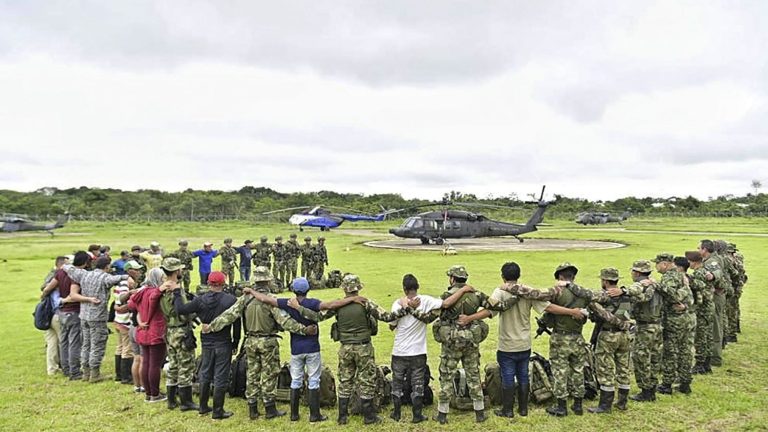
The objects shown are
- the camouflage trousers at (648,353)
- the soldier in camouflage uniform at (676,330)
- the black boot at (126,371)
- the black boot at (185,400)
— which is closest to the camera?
the black boot at (185,400)

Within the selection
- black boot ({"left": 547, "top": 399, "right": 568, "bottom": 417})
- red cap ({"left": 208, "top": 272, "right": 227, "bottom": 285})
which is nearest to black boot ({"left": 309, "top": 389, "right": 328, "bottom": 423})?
red cap ({"left": 208, "top": 272, "right": 227, "bottom": 285})

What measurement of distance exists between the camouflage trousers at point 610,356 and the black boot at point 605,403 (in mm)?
56

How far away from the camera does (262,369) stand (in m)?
6.13

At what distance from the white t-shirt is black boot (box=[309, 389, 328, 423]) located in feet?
3.72

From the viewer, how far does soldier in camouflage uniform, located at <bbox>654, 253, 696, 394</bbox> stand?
6918mm

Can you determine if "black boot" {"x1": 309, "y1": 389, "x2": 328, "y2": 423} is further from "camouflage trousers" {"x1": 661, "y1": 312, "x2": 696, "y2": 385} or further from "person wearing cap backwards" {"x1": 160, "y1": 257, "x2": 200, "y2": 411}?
"camouflage trousers" {"x1": 661, "y1": 312, "x2": 696, "y2": 385}

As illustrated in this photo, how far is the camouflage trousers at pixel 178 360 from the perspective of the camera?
634cm

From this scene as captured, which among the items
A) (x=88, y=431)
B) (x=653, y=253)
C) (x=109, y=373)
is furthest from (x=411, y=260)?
(x=88, y=431)

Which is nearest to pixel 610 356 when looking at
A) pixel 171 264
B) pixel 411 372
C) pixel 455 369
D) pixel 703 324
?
pixel 455 369

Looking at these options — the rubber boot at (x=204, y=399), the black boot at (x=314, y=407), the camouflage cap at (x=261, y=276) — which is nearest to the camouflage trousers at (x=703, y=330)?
the black boot at (x=314, y=407)

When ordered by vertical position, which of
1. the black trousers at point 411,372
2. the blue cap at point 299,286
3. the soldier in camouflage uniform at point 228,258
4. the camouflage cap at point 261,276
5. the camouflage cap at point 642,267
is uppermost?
the camouflage cap at point 642,267

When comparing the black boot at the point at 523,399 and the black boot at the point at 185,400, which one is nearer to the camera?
the black boot at the point at 523,399

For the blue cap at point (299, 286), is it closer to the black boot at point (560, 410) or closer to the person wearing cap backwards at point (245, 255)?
the black boot at point (560, 410)

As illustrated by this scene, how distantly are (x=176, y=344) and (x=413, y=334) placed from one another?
307 cm
